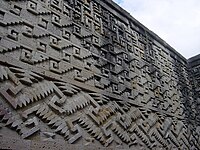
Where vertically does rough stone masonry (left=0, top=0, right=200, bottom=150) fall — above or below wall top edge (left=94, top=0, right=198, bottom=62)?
below

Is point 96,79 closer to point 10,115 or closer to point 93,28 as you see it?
point 93,28

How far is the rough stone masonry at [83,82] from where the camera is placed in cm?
168

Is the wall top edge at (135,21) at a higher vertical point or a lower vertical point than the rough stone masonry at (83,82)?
higher

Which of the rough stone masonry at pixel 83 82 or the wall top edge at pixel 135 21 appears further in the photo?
the wall top edge at pixel 135 21

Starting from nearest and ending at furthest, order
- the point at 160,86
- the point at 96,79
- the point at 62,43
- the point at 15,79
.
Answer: the point at 15,79, the point at 62,43, the point at 96,79, the point at 160,86

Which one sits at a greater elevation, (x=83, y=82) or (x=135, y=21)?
(x=135, y=21)

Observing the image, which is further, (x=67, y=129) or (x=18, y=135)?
(x=67, y=129)

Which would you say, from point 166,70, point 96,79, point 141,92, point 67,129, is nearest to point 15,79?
point 67,129

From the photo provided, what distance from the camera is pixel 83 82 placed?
2.23 meters

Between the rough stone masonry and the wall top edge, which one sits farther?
the wall top edge

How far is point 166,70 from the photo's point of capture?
157 inches

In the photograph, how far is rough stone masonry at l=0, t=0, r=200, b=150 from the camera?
168cm

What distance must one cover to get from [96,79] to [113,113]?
406mm

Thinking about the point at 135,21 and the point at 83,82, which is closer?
the point at 83,82
